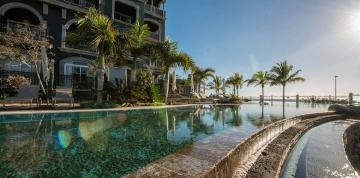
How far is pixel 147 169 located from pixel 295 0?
52.1ft

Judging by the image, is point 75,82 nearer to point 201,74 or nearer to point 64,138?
point 64,138

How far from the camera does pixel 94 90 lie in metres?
17.1

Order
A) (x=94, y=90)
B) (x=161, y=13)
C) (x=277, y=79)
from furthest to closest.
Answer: (x=277, y=79), (x=161, y=13), (x=94, y=90)

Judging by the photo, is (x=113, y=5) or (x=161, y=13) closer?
(x=113, y=5)

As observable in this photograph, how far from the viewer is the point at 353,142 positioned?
12.2 metres

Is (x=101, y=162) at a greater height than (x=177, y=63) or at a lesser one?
lesser

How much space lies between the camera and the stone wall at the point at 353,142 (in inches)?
416

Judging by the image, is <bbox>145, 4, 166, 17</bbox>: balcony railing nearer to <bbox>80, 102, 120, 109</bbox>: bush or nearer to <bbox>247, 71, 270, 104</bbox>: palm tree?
<bbox>80, 102, 120, 109</bbox>: bush

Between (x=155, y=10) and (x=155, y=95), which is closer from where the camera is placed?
(x=155, y=95)

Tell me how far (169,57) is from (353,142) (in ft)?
48.2

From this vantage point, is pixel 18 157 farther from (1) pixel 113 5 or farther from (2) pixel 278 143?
(1) pixel 113 5

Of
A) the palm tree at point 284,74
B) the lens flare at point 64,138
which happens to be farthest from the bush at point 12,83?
the palm tree at point 284,74

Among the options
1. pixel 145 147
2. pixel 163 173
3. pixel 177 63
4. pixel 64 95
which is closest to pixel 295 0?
pixel 177 63

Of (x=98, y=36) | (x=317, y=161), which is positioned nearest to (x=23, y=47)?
(x=98, y=36)
